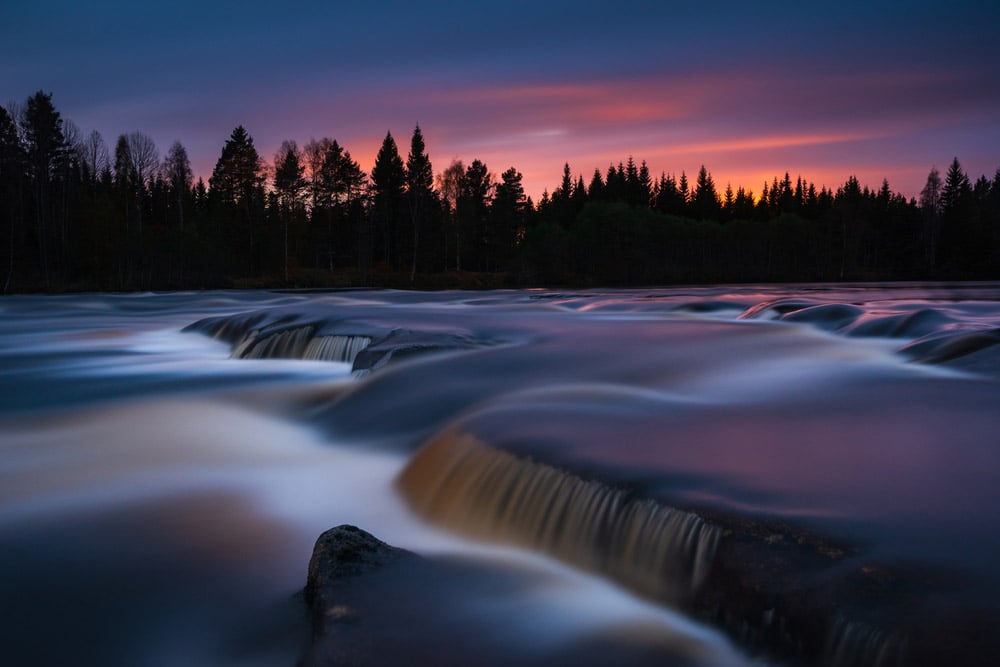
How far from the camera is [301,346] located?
11734 millimetres

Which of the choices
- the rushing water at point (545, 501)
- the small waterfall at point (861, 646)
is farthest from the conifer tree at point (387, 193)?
the small waterfall at point (861, 646)

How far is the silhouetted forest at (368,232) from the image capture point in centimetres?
4788

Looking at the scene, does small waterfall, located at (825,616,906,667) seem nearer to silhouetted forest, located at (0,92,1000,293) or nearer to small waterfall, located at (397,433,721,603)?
small waterfall, located at (397,433,721,603)

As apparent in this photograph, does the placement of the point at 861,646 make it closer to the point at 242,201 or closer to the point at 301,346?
the point at 301,346

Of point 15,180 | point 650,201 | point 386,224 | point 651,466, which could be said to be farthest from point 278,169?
point 650,201

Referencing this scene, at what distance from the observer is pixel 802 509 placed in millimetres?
3701

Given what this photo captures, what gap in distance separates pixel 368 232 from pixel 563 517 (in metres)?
62.3

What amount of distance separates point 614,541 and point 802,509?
945 millimetres

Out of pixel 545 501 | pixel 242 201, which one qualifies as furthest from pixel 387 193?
pixel 545 501

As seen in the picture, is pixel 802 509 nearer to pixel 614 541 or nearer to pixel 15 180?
pixel 614 541

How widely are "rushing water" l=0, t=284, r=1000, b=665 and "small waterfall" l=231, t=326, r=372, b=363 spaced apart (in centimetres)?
131

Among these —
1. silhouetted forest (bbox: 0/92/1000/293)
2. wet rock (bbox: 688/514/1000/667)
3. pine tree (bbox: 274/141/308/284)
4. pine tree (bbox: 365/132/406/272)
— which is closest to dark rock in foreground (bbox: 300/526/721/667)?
wet rock (bbox: 688/514/1000/667)

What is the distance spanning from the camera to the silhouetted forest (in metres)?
47.9

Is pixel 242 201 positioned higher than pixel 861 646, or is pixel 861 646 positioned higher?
pixel 242 201
